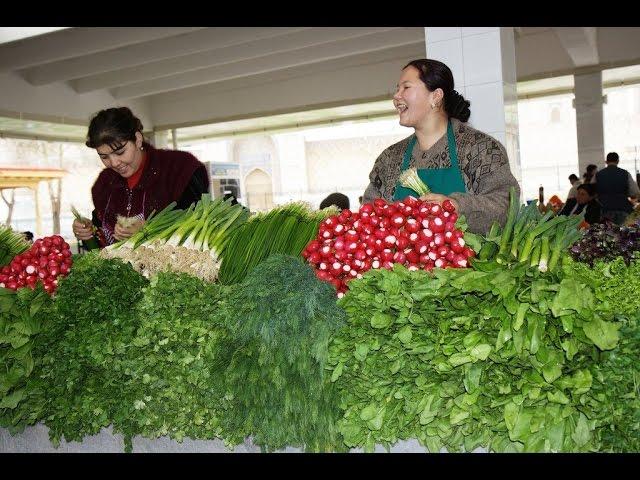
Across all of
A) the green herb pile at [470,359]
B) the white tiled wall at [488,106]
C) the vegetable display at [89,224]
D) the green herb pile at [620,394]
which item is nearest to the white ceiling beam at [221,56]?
the white tiled wall at [488,106]

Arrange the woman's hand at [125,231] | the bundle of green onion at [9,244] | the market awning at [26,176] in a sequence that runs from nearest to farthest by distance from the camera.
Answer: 1. the woman's hand at [125,231]
2. the bundle of green onion at [9,244]
3. the market awning at [26,176]

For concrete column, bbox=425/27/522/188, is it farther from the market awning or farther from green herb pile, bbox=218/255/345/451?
the market awning

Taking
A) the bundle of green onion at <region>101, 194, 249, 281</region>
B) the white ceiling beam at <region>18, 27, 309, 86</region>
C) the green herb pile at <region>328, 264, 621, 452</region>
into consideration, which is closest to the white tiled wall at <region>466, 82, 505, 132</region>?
the bundle of green onion at <region>101, 194, 249, 281</region>

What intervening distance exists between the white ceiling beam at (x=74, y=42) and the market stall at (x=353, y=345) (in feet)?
28.6

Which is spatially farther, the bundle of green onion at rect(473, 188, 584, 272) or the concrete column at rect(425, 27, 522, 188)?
the concrete column at rect(425, 27, 522, 188)

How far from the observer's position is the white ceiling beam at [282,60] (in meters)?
11.5

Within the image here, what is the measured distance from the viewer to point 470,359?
5.69 ft

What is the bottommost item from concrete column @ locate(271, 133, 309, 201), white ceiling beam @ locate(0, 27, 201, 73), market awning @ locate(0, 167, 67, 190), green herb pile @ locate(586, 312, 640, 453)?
green herb pile @ locate(586, 312, 640, 453)

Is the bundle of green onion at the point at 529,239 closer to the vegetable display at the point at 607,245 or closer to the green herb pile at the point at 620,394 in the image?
the vegetable display at the point at 607,245

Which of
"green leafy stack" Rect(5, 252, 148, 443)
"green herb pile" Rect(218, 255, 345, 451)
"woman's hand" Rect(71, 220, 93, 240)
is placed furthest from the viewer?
"woman's hand" Rect(71, 220, 93, 240)

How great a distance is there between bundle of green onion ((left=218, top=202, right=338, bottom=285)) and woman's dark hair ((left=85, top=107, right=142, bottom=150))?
0.82 m

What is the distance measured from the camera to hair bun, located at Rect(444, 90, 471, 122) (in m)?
2.72

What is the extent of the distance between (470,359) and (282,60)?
12091mm

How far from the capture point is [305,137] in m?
21.7
